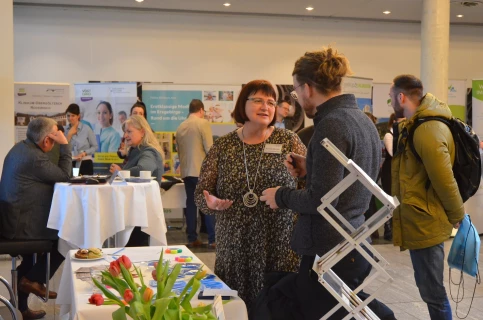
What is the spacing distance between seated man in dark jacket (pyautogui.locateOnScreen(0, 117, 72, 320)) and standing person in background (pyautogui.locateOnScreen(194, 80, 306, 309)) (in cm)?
210

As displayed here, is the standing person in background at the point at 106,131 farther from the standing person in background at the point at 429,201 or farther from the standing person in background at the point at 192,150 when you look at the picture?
the standing person in background at the point at 429,201

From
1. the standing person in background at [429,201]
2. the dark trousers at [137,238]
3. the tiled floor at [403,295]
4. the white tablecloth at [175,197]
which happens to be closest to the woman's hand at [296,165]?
the standing person in background at [429,201]

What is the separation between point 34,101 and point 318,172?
7.07 meters

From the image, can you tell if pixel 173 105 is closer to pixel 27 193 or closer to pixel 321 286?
pixel 27 193

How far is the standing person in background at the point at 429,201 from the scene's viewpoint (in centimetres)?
312

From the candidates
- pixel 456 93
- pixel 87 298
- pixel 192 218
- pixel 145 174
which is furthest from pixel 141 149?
pixel 456 93

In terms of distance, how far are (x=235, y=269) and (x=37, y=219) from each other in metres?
2.29

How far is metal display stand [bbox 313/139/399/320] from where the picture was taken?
1733 mm

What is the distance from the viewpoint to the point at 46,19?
9.72 metres

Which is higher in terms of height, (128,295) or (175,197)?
(128,295)

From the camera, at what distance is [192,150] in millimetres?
7625

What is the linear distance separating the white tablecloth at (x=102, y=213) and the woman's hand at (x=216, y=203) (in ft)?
7.27

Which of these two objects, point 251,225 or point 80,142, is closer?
point 251,225

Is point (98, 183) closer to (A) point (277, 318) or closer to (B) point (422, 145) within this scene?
(B) point (422, 145)
